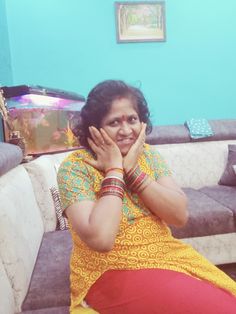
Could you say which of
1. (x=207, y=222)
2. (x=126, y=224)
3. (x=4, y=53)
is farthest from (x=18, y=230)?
(x=4, y=53)

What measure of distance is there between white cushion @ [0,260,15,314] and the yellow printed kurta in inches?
8.0

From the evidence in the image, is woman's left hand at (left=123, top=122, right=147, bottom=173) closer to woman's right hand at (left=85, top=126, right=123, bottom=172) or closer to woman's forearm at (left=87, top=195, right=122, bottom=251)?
woman's right hand at (left=85, top=126, right=123, bottom=172)

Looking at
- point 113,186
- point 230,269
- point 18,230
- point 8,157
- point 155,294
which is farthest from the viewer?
point 230,269

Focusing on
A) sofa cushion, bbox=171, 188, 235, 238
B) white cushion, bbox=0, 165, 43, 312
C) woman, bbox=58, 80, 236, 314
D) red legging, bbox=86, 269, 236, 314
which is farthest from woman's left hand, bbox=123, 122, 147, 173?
sofa cushion, bbox=171, 188, 235, 238

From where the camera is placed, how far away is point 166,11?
3246mm

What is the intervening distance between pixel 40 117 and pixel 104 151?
56.4 inches

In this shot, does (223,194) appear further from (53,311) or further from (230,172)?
(53,311)

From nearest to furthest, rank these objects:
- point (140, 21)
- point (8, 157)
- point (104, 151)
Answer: point (104, 151)
point (8, 157)
point (140, 21)

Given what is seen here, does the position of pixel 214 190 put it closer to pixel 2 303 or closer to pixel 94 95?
pixel 94 95

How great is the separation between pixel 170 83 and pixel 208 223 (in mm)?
1548

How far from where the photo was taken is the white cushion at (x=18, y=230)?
1269 mm

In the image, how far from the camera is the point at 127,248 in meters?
1.14

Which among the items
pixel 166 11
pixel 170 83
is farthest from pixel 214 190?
pixel 166 11

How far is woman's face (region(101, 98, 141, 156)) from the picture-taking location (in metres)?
1.24
